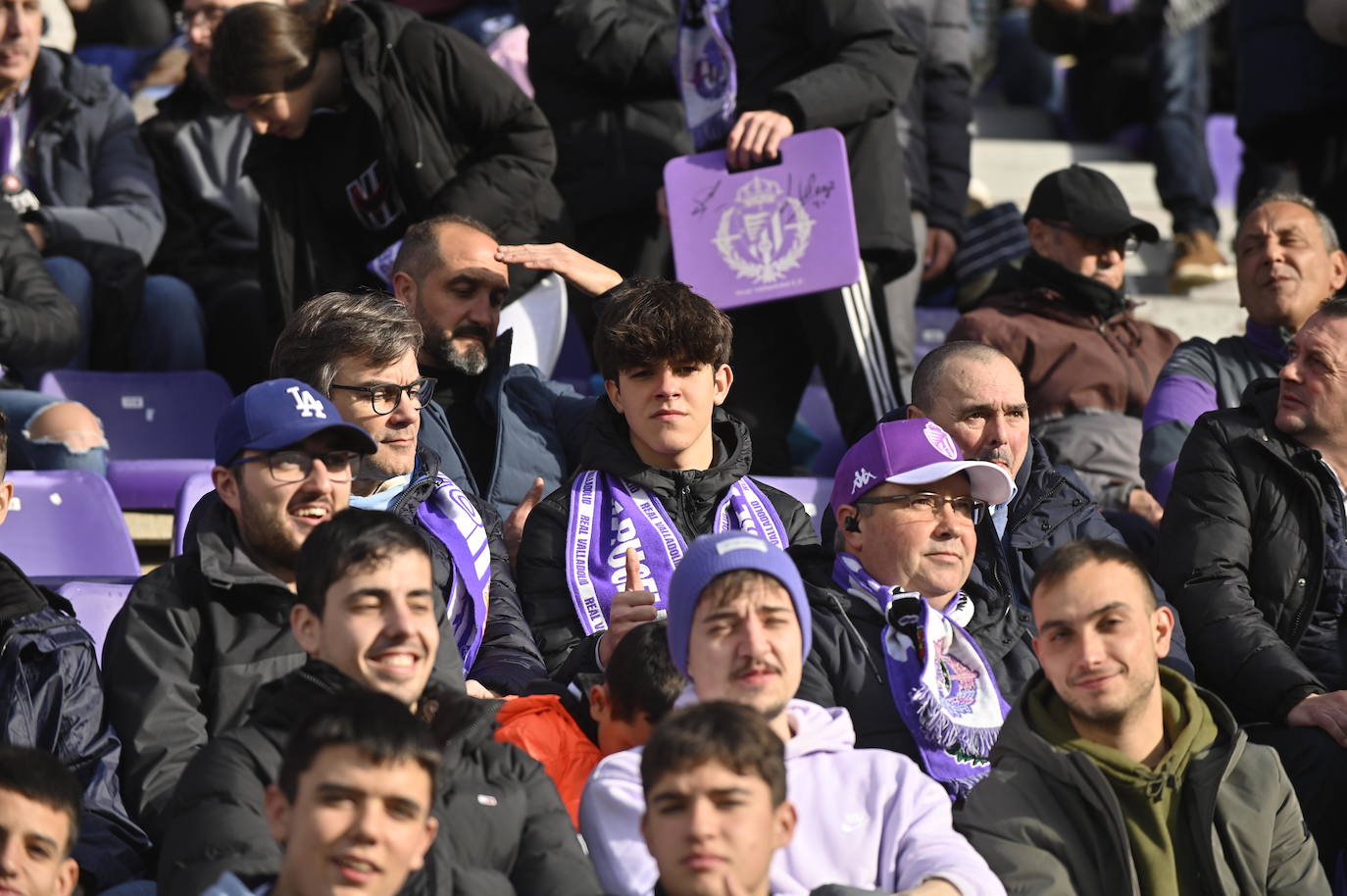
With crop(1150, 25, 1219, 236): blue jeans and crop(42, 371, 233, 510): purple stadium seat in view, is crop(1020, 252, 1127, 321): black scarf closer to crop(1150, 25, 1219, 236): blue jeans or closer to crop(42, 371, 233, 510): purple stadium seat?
crop(1150, 25, 1219, 236): blue jeans

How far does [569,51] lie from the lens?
21.7 feet

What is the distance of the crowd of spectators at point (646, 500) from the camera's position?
360 centimetres

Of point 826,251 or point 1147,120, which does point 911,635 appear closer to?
point 826,251

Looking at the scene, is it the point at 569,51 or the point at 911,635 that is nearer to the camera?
the point at 911,635

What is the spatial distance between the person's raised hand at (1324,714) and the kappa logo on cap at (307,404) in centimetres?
216

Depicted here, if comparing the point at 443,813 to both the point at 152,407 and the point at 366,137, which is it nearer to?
the point at 366,137

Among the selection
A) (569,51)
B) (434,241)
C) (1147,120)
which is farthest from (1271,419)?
(1147,120)

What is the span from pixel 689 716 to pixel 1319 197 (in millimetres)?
4872

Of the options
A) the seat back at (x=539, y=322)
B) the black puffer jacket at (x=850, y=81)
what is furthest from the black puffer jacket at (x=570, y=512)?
the black puffer jacket at (x=850, y=81)

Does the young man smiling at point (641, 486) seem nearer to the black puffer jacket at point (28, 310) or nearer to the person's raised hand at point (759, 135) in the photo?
the person's raised hand at point (759, 135)

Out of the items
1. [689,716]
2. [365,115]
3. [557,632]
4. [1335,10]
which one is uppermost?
[1335,10]

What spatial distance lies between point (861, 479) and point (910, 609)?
0.33 meters

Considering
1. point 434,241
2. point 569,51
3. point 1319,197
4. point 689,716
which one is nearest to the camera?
point 689,716

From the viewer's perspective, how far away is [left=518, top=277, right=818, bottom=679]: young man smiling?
15.7 ft
